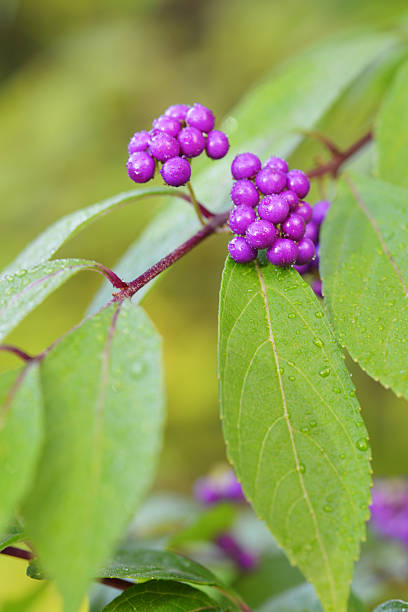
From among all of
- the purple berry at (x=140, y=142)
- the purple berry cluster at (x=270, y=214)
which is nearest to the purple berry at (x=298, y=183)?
the purple berry cluster at (x=270, y=214)

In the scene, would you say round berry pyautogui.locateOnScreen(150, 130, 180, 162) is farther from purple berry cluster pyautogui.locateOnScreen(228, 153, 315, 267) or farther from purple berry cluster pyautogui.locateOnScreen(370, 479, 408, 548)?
purple berry cluster pyautogui.locateOnScreen(370, 479, 408, 548)

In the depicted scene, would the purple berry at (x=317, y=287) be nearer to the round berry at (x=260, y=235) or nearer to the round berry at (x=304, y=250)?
the round berry at (x=304, y=250)

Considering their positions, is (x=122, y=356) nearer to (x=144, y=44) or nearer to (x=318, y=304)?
(x=318, y=304)

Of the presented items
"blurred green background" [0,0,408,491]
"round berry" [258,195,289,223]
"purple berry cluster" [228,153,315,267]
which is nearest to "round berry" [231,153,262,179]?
"purple berry cluster" [228,153,315,267]

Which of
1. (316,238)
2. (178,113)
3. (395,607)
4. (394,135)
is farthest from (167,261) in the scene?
(394,135)

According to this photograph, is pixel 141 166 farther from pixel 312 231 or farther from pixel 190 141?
pixel 312 231

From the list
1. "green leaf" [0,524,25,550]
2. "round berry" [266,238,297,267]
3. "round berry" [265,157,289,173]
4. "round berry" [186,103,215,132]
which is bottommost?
"green leaf" [0,524,25,550]
